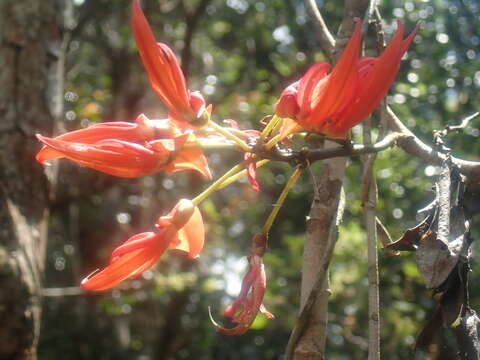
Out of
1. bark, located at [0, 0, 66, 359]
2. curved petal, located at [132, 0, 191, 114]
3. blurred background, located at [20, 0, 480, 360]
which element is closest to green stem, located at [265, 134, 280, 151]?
curved petal, located at [132, 0, 191, 114]

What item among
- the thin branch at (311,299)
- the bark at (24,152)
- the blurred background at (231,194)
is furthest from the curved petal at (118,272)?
the blurred background at (231,194)

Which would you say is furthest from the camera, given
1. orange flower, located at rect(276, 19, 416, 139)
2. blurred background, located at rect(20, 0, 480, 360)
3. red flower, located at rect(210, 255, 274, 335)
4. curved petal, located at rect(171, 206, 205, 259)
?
blurred background, located at rect(20, 0, 480, 360)

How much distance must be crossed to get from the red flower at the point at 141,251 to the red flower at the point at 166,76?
133mm

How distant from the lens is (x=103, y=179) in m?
4.17

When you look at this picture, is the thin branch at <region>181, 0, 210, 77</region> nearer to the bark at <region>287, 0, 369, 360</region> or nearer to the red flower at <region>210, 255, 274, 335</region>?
the bark at <region>287, 0, 369, 360</region>

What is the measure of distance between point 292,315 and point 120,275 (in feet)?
10.2

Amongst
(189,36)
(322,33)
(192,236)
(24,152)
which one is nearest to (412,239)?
(192,236)

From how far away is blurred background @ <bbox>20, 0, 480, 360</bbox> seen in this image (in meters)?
3.07

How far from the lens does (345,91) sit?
80 cm

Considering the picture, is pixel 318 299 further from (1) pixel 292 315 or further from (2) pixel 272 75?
(2) pixel 272 75

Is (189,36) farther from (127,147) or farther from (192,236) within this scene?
(127,147)

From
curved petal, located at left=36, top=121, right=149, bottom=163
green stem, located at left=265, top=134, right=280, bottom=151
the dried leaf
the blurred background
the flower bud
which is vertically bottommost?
the blurred background

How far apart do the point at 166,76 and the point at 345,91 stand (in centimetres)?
22

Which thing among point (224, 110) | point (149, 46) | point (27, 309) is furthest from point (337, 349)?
point (149, 46)
